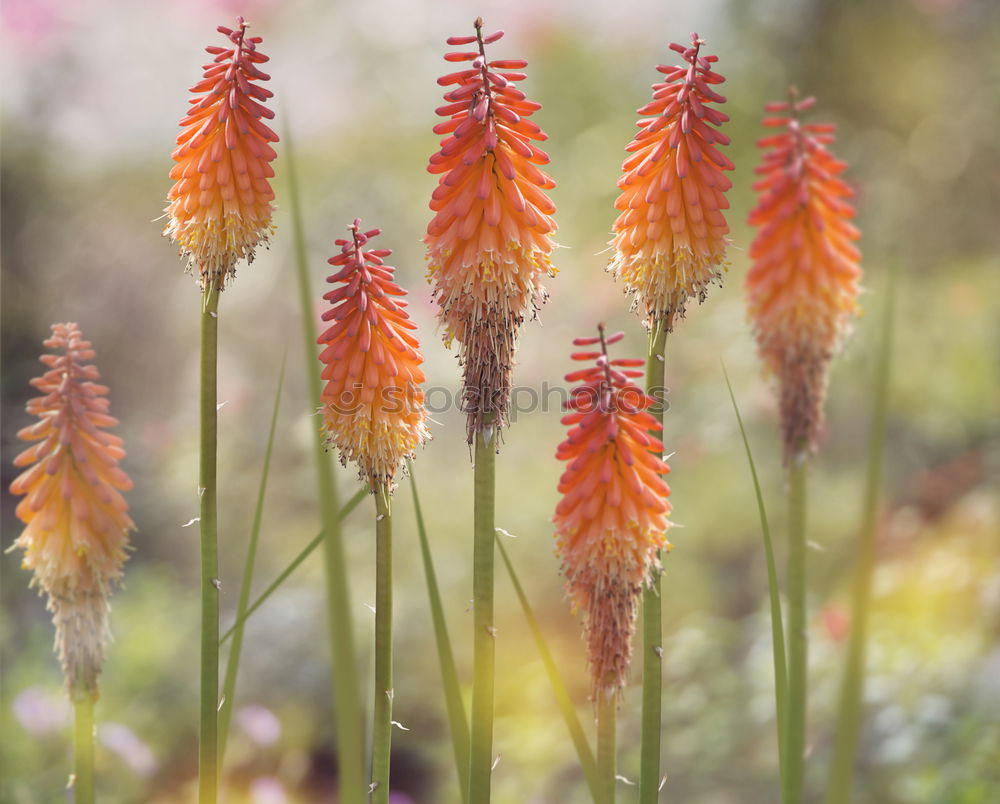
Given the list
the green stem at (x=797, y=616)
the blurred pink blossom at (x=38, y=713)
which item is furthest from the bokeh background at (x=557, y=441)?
the green stem at (x=797, y=616)

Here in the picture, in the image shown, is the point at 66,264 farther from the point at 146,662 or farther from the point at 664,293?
the point at 664,293

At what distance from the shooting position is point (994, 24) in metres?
8.53

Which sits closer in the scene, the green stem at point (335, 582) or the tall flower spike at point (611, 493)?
the green stem at point (335, 582)

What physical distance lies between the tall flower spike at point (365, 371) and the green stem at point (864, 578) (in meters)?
1.37

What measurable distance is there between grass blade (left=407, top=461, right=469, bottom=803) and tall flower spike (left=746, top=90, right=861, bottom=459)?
3.53 ft

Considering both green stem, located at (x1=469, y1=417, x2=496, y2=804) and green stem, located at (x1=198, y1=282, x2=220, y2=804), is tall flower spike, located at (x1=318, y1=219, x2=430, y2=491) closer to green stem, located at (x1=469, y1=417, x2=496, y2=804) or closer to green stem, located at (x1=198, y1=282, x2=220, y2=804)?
green stem, located at (x1=469, y1=417, x2=496, y2=804)

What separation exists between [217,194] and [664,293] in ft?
4.65

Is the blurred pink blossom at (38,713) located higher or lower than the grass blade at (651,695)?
lower

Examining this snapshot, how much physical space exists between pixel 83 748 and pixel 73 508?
0.81 m

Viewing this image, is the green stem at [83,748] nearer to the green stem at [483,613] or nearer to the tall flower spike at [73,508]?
the tall flower spike at [73,508]

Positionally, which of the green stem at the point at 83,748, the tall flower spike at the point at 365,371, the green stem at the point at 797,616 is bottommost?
the green stem at the point at 83,748

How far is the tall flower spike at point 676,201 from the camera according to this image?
294 centimetres

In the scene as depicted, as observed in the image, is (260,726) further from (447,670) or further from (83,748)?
(447,670)

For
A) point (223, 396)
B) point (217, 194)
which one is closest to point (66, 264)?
point (223, 396)
